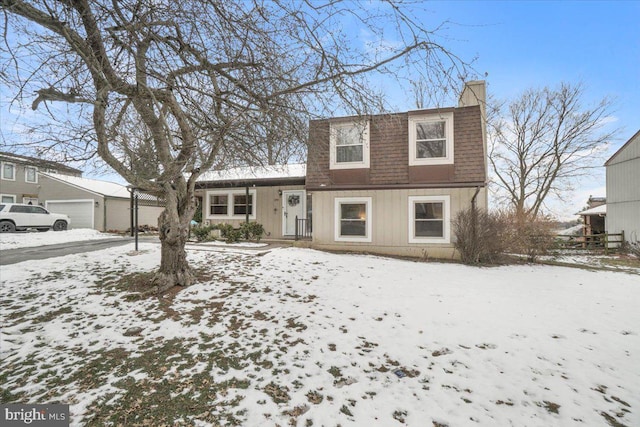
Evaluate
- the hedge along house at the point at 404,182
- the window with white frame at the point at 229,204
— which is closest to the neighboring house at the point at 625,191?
the hedge along house at the point at 404,182

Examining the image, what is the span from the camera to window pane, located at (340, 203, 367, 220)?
10.2 metres

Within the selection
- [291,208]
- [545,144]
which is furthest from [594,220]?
[291,208]

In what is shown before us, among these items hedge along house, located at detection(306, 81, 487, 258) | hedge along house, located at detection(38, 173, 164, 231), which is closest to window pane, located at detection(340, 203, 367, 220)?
hedge along house, located at detection(306, 81, 487, 258)

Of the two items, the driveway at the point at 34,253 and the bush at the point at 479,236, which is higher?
the bush at the point at 479,236

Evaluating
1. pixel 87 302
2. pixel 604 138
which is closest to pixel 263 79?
pixel 87 302

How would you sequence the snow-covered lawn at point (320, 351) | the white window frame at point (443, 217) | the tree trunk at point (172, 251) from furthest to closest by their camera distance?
the white window frame at point (443, 217) < the tree trunk at point (172, 251) < the snow-covered lawn at point (320, 351)

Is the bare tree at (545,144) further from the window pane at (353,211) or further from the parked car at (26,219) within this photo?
the parked car at (26,219)

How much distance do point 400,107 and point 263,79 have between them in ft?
6.93

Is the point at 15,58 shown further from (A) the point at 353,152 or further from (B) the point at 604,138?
(B) the point at 604,138

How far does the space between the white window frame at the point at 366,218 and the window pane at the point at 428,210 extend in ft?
5.46

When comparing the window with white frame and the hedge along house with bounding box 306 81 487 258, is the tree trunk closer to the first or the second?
the hedge along house with bounding box 306 81 487 258

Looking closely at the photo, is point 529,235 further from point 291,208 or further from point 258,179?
point 258,179

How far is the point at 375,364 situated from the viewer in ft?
10.0

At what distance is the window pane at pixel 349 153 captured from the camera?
10.2 metres
